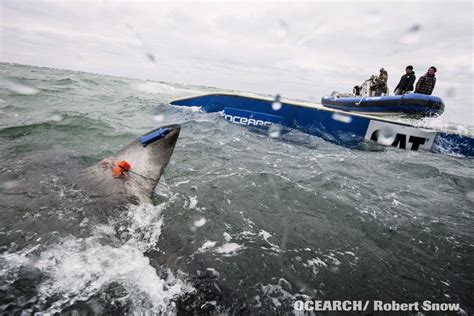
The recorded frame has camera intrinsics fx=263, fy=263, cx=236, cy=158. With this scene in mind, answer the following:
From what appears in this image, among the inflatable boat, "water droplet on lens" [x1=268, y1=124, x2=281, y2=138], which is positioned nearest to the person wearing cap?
the inflatable boat

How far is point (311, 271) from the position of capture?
2650mm

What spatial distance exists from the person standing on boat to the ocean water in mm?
6984

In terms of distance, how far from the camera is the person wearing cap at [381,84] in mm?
12516

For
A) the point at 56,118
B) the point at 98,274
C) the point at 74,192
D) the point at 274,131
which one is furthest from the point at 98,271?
the point at 274,131

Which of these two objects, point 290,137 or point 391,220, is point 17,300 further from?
point 290,137

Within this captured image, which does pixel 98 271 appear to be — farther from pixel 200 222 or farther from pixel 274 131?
pixel 274 131

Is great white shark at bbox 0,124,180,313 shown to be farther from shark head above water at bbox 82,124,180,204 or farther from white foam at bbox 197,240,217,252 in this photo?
white foam at bbox 197,240,217,252

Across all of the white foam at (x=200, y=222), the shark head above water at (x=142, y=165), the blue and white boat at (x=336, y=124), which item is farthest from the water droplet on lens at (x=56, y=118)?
the white foam at (x=200, y=222)

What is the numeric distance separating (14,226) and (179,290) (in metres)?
1.94

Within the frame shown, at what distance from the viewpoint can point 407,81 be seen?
39.3 ft

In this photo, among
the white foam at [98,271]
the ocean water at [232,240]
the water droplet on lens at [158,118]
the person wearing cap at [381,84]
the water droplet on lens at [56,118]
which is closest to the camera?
the white foam at [98,271]

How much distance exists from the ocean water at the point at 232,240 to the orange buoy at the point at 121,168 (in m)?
0.54

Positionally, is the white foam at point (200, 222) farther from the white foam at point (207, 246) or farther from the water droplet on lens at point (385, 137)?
the water droplet on lens at point (385, 137)

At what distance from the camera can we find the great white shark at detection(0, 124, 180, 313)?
2.27 metres
